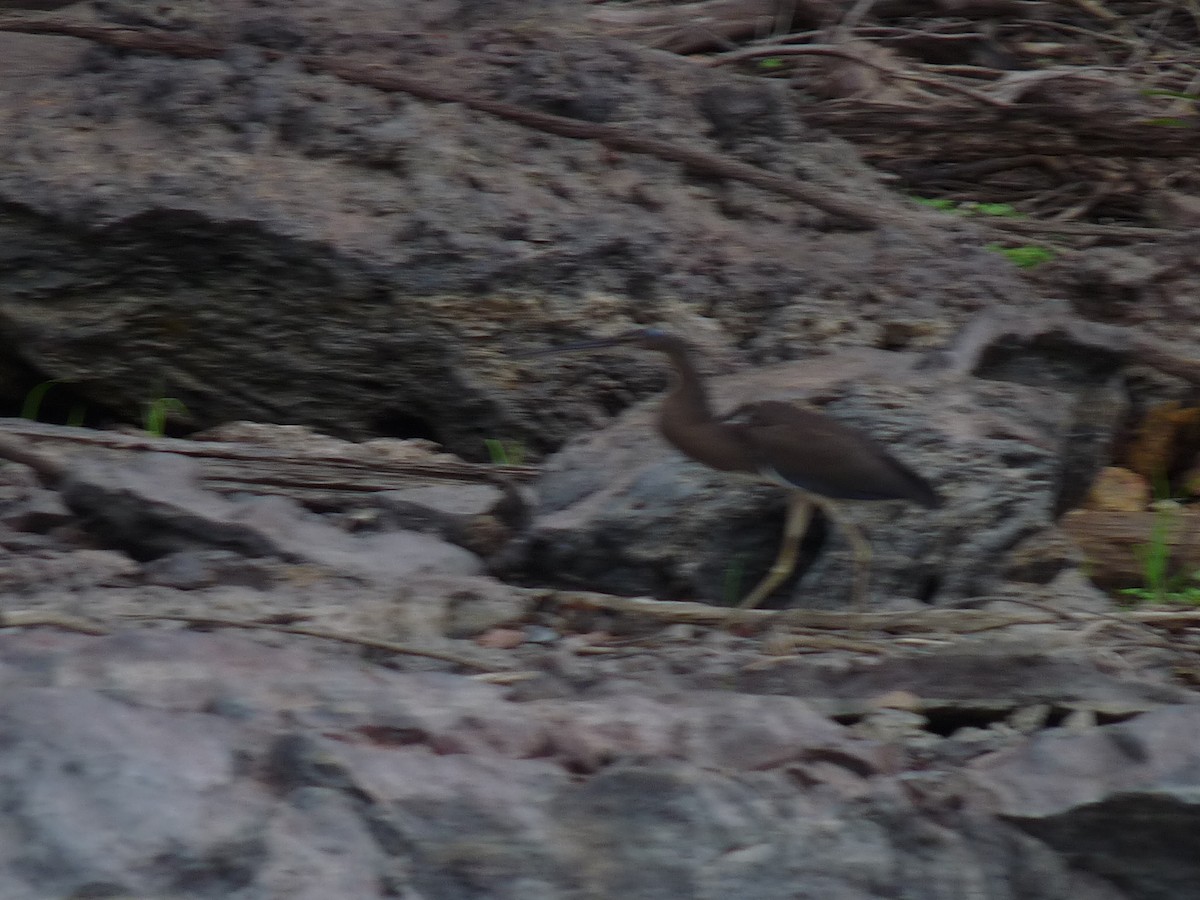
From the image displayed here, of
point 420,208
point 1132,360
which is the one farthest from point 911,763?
point 420,208

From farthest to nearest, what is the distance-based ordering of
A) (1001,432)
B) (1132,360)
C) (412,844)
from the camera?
(1132,360) → (1001,432) → (412,844)

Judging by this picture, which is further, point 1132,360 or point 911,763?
point 1132,360

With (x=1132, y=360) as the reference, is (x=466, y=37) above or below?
above

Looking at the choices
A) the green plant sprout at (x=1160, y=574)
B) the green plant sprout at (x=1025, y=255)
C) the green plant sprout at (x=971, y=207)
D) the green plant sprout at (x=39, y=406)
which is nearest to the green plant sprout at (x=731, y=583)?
the green plant sprout at (x=1160, y=574)

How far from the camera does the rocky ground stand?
3.21m

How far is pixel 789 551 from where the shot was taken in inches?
184

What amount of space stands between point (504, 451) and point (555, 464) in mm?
1083

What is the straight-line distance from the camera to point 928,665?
3979 millimetres

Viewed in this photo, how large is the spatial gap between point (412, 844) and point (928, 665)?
140 centimetres

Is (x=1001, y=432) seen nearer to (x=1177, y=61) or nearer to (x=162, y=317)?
(x=162, y=317)

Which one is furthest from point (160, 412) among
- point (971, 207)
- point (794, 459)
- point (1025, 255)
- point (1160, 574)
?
point (971, 207)

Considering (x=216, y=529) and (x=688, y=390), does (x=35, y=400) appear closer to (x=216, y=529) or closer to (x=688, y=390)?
(x=216, y=529)

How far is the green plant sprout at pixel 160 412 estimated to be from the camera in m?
6.37

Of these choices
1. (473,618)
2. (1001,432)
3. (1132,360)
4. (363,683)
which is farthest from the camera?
(1132,360)
